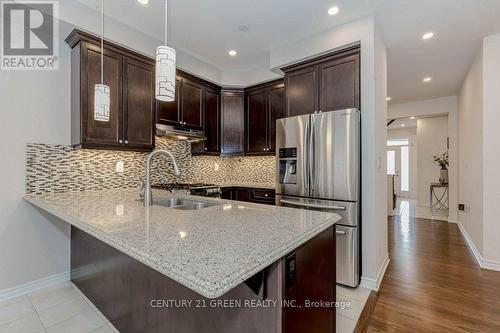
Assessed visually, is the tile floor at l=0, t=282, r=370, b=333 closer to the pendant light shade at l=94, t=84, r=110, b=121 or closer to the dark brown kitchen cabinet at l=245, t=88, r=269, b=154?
the pendant light shade at l=94, t=84, r=110, b=121

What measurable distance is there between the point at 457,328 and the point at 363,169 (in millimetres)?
1445

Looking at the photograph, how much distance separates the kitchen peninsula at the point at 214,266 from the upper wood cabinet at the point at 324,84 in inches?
66.1

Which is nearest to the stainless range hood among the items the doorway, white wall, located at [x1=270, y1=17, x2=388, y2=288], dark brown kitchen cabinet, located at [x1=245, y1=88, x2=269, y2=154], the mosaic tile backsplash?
the mosaic tile backsplash

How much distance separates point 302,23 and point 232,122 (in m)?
1.81

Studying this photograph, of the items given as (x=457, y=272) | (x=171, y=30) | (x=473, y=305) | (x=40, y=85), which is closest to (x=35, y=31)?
(x=40, y=85)

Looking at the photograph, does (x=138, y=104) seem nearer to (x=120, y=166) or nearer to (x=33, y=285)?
(x=120, y=166)

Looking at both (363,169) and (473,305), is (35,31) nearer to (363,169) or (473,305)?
(363,169)

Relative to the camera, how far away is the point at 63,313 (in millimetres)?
2064

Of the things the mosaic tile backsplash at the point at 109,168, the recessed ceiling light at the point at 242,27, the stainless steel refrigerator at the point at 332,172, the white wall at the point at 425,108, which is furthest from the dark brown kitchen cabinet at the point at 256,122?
the white wall at the point at 425,108

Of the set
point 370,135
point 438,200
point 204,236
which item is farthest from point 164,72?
point 438,200

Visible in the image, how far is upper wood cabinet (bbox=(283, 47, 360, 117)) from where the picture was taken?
2645mm

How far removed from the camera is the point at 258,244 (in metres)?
0.93

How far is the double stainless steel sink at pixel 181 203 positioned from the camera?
2.07 meters

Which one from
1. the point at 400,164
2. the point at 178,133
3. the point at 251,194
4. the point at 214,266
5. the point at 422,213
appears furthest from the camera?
the point at 400,164
